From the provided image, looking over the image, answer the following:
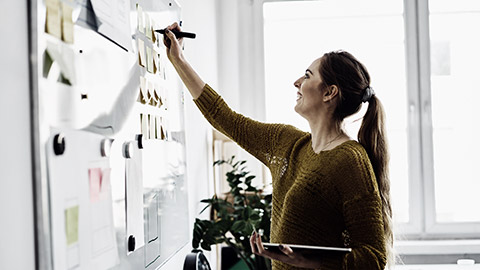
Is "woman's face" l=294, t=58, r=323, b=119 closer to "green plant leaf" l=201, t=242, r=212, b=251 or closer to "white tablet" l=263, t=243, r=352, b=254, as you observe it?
"white tablet" l=263, t=243, r=352, b=254

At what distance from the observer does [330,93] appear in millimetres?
1684

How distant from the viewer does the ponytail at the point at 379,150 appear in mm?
1637

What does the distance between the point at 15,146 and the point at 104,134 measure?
0.36 metres

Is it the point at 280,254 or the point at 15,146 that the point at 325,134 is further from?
the point at 15,146

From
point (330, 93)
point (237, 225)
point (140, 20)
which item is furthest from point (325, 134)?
point (237, 225)

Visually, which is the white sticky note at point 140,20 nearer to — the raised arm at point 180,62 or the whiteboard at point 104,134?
the whiteboard at point 104,134

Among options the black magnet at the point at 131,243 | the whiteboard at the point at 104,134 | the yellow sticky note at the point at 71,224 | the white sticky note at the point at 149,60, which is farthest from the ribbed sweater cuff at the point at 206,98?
the yellow sticky note at the point at 71,224

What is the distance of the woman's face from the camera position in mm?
1694

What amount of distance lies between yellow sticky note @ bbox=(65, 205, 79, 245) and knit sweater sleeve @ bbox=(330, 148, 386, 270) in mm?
715

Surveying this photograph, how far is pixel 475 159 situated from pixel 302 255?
2.46m

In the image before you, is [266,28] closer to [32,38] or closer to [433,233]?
[433,233]

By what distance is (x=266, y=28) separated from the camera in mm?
3646

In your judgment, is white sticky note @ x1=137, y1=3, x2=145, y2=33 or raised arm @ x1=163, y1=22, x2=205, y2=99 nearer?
white sticky note @ x1=137, y1=3, x2=145, y2=33

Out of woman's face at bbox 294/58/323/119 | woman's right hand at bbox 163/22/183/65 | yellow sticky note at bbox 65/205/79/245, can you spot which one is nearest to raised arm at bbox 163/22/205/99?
woman's right hand at bbox 163/22/183/65
